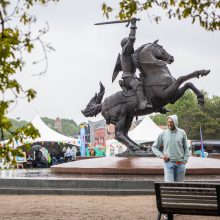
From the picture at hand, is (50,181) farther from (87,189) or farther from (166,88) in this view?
(166,88)

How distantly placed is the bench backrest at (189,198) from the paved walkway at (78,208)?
1857mm

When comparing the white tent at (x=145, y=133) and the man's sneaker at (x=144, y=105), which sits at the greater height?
the man's sneaker at (x=144, y=105)

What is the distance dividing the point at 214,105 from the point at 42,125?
4883 centimetres

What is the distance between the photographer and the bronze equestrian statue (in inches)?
715

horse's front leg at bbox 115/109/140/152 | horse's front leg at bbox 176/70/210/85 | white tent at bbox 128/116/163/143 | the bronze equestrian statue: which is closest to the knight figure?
the bronze equestrian statue

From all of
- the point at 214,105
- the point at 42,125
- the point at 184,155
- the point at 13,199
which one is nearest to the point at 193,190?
the point at 184,155

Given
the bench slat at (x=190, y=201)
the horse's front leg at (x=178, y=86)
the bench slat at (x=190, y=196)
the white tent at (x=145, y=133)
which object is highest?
the horse's front leg at (x=178, y=86)

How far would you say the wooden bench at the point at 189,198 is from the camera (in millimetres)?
6910

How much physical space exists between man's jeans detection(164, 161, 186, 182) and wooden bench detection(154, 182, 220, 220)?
1891 millimetres

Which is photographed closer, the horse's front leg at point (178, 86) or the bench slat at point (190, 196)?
the bench slat at point (190, 196)

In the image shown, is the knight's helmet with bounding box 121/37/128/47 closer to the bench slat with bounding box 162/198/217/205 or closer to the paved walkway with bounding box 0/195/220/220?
the paved walkway with bounding box 0/195/220/220

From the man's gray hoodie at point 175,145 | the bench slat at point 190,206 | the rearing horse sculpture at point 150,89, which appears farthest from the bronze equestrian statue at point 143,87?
the bench slat at point 190,206

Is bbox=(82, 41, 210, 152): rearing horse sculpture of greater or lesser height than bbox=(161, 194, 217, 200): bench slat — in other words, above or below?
above

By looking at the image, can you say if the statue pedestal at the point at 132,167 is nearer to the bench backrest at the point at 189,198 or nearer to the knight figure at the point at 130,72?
the knight figure at the point at 130,72
